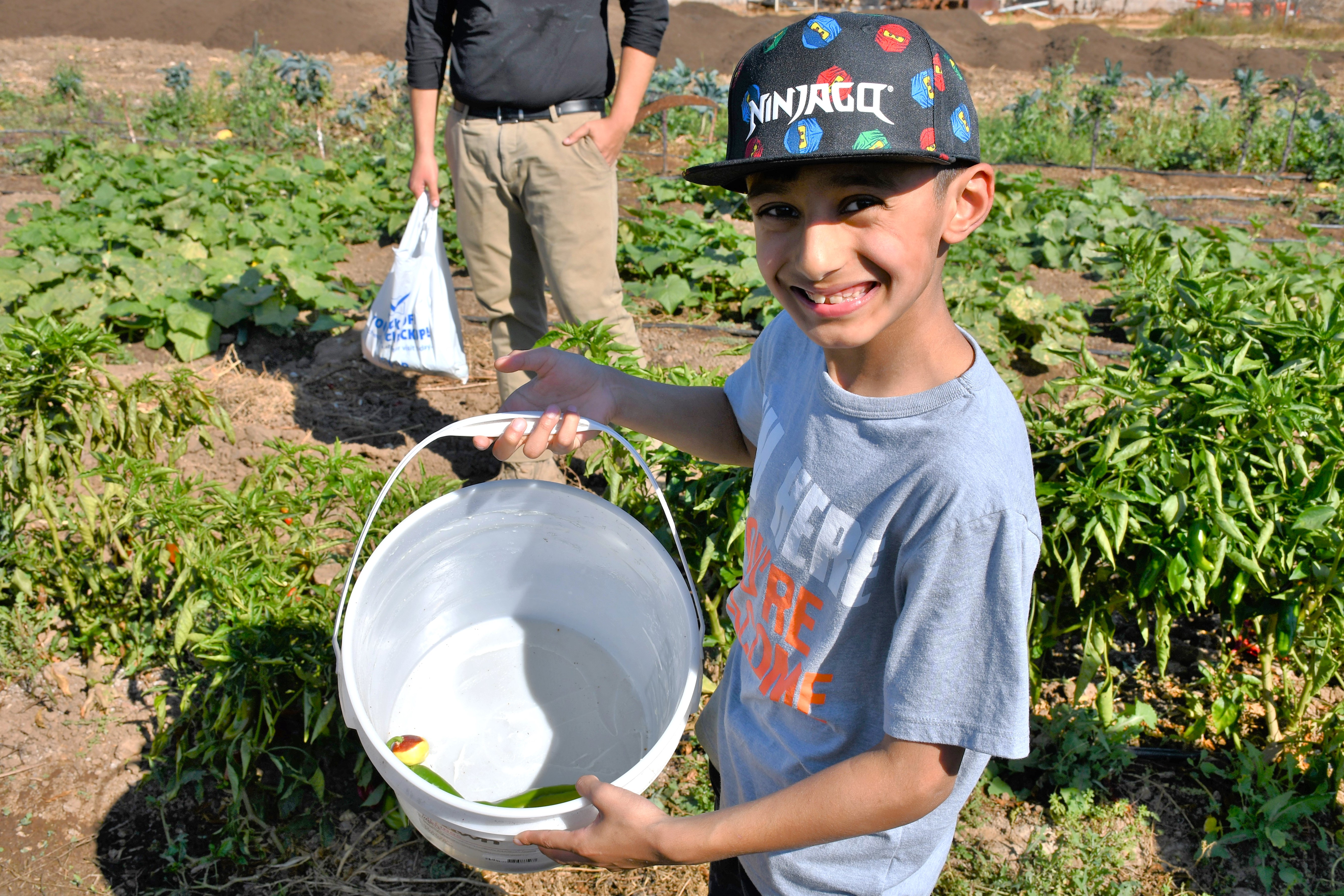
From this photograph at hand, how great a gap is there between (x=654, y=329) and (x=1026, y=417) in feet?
7.94

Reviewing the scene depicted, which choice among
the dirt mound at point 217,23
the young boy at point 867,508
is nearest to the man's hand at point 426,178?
the young boy at point 867,508

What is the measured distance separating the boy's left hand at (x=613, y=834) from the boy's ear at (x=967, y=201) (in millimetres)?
713

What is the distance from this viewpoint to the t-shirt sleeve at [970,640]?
895 millimetres

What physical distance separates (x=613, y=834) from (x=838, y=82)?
85 cm

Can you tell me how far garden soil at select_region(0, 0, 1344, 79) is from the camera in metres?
15.8

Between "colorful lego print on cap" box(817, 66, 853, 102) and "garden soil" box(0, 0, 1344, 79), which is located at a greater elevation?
"garden soil" box(0, 0, 1344, 79)

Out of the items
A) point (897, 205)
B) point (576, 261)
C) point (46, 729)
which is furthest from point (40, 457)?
point (897, 205)

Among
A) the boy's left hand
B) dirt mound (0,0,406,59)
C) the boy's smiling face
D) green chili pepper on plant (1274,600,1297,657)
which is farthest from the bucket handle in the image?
dirt mound (0,0,406,59)

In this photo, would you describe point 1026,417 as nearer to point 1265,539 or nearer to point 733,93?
point 1265,539

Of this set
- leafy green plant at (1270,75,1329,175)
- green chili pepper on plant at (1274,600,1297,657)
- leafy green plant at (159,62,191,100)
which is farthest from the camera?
leafy green plant at (159,62,191,100)

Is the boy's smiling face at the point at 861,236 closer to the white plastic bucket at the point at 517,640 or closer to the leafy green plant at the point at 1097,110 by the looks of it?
the white plastic bucket at the point at 517,640

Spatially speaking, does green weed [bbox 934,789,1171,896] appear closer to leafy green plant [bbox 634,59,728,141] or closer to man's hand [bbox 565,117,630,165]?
man's hand [bbox 565,117,630,165]

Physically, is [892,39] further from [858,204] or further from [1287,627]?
[1287,627]

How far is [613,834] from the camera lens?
3.51ft
